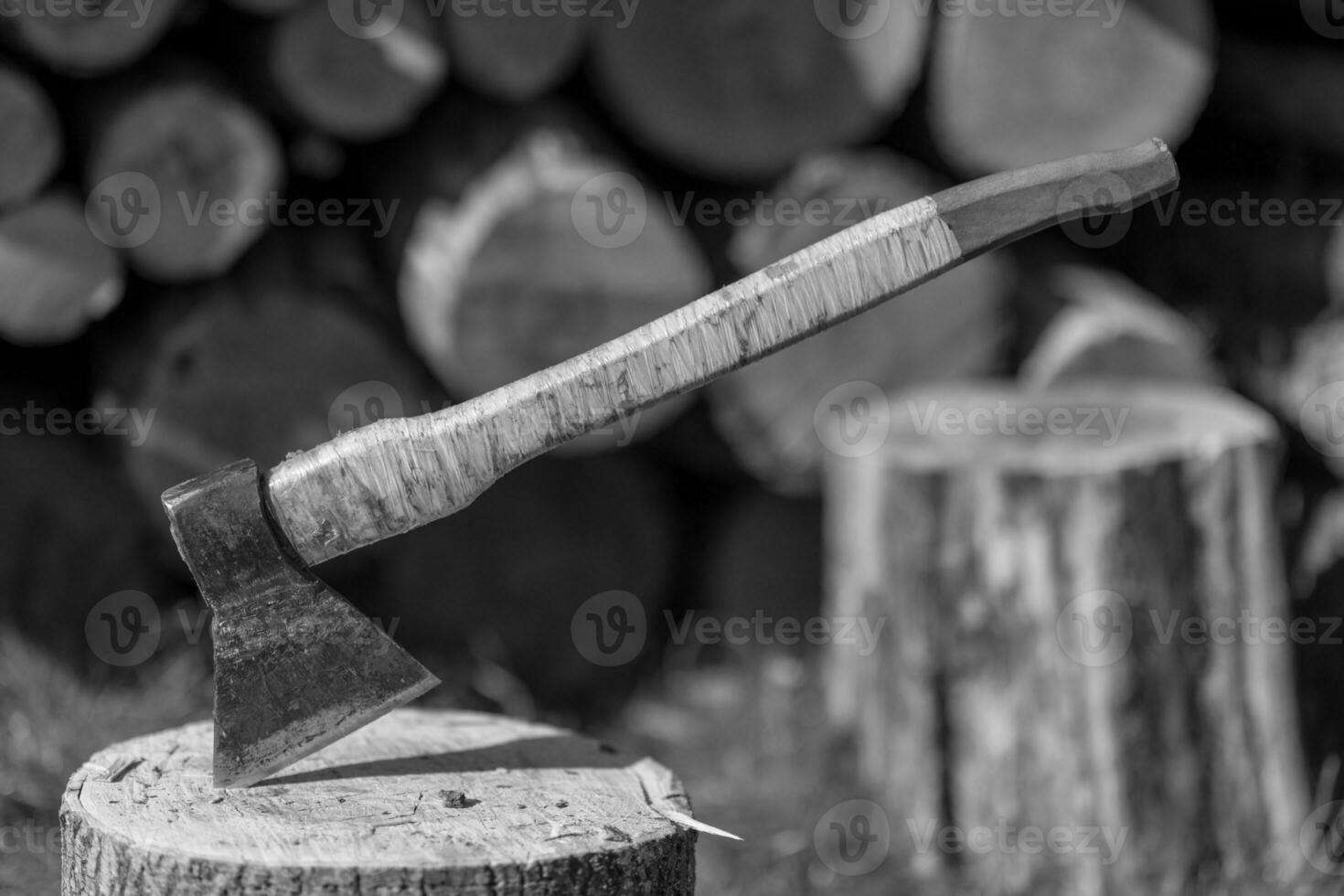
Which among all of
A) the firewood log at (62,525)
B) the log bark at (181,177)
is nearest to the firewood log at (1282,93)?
the log bark at (181,177)

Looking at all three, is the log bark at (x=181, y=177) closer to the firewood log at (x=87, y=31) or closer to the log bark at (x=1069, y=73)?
the firewood log at (x=87, y=31)

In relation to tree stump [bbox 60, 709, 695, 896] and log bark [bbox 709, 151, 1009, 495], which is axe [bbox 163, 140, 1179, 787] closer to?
tree stump [bbox 60, 709, 695, 896]

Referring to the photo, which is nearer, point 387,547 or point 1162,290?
point 387,547

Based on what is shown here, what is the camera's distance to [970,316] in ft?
10.5

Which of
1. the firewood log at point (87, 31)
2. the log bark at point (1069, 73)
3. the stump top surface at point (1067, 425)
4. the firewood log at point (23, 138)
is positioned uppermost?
the firewood log at point (87, 31)

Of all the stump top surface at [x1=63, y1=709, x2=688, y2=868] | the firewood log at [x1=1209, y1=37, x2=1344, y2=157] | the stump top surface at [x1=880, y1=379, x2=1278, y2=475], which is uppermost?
the firewood log at [x1=1209, y1=37, x2=1344, y2=157]

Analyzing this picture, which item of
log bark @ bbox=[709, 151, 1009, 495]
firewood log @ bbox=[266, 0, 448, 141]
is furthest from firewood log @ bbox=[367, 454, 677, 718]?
firewood log @ bbox=[266, 0, 448, 141]

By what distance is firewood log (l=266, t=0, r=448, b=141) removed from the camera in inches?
104

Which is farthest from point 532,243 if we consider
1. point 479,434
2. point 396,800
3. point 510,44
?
point 396,800

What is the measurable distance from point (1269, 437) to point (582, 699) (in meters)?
1.76

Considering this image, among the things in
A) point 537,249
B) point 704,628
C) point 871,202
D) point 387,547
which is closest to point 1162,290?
point 871,202

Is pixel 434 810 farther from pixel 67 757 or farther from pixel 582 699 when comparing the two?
pixel 582 699

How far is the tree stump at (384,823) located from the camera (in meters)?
1.39

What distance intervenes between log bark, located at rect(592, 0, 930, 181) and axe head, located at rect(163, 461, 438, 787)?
65.9 inches
